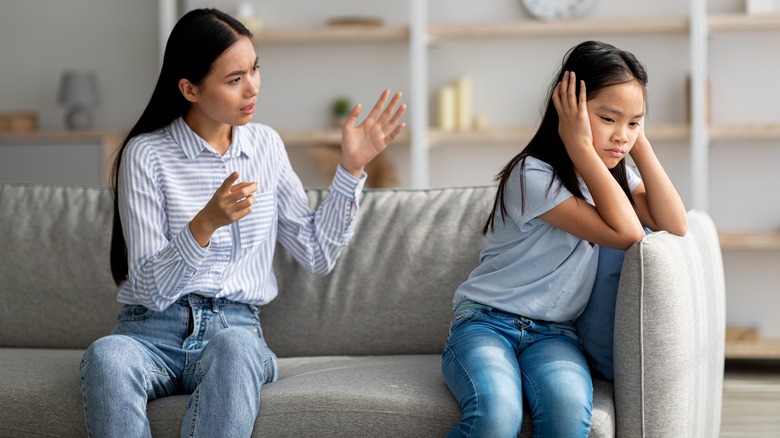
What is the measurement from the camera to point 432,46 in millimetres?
4863

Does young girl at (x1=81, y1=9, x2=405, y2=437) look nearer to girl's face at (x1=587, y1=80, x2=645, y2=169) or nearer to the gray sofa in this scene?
the gray sofa

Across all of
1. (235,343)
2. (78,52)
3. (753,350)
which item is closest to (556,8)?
(753,350)

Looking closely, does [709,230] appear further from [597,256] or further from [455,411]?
[455,411]

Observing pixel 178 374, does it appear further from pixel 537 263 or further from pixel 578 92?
pixel 578 92

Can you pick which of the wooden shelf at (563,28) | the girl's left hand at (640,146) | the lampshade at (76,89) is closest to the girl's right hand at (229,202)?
the girl's left hand at (640,146)

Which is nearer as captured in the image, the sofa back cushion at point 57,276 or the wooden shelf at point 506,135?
the sofa back cushion at point 57,276

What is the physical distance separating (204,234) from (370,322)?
60cm

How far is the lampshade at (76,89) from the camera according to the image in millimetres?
5152

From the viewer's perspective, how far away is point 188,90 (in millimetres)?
2145

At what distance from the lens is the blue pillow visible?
1972mm

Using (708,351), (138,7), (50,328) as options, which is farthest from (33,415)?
(138,7)

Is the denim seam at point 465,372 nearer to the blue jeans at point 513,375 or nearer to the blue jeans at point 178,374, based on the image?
the blue jeans at point 513,375

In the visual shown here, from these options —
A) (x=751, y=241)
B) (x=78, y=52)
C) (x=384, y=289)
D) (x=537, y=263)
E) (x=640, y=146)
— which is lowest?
(x=751, y=241)

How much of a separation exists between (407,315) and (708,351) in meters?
0.68
